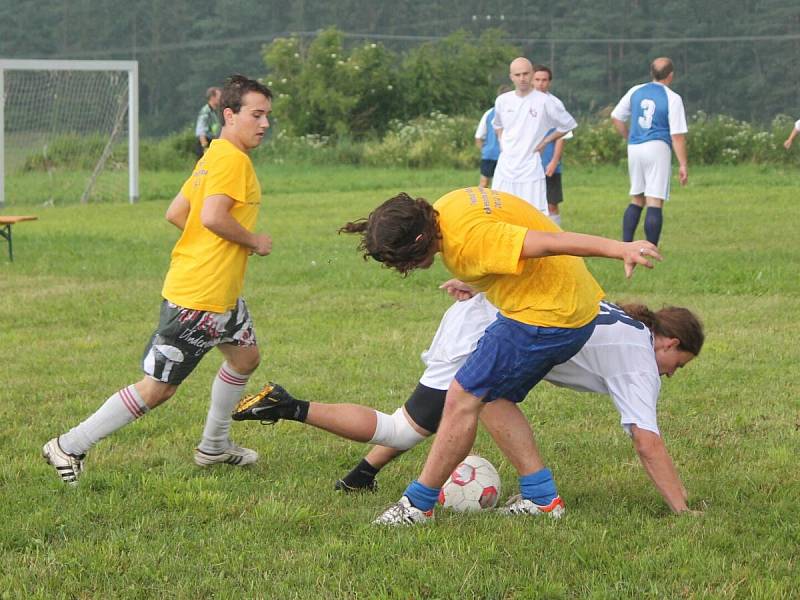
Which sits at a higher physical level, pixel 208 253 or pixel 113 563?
pixel 208 253

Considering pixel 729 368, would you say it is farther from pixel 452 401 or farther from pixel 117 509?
pixel 117 509

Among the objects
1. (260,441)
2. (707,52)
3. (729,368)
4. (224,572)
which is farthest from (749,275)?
(707,52)

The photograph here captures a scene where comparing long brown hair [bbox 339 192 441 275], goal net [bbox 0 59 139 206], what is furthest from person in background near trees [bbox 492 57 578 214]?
goal net [bbox 0 59 139 206]

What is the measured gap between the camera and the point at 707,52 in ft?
90.3

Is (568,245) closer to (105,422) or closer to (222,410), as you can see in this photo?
(222,410)

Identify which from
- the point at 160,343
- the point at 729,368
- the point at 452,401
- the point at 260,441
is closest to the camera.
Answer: the point at 452,401

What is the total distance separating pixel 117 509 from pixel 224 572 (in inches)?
32.3

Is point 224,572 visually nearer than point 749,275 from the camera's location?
Yes

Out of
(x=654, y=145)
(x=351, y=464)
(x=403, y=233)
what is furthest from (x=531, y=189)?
(x=403, y=233)

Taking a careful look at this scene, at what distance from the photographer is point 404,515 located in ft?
14.3

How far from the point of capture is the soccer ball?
4668mm

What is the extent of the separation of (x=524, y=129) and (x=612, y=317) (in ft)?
23.1

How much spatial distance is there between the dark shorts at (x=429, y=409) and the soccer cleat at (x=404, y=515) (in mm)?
457

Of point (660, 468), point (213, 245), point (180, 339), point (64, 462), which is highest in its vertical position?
point (213, 245)
